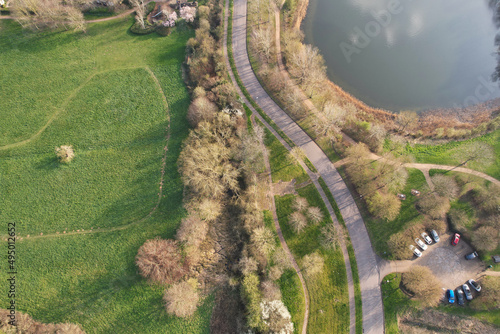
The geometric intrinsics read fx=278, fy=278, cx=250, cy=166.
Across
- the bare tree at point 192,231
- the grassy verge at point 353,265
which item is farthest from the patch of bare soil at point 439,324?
the bare tree at point 192,231

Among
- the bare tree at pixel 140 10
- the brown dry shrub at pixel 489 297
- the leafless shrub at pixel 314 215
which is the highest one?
the bare tree at pixel 140 10

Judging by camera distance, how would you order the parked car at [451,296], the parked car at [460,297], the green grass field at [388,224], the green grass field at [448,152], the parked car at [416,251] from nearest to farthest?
the parked car at [460,297]
the parked car at [451,296]
the parked car at [416,251]
the green grass field at [388,224]
the green grass field at [448,152]

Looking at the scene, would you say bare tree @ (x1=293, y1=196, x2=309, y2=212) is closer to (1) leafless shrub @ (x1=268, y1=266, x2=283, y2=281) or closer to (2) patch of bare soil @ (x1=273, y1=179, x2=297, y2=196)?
(2) patch of bare soil @ (x1=273, y1=179, x2=297, y2=196)

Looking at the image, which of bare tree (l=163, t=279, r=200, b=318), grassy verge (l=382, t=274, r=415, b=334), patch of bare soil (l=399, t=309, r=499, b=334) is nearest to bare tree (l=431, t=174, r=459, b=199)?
grassy verge (l=382, t=274, r=415, b=334)

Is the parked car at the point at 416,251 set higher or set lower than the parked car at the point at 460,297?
higher

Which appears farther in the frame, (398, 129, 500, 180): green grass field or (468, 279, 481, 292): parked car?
(398, 129, 500, 180): green grass field

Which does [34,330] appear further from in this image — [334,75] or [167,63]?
[334,75]

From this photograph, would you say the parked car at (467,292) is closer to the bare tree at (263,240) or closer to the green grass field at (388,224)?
the green grass field at (388,224)

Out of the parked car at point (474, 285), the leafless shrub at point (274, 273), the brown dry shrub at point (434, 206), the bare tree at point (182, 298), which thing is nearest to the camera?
the bare tree at point (182, 298)
